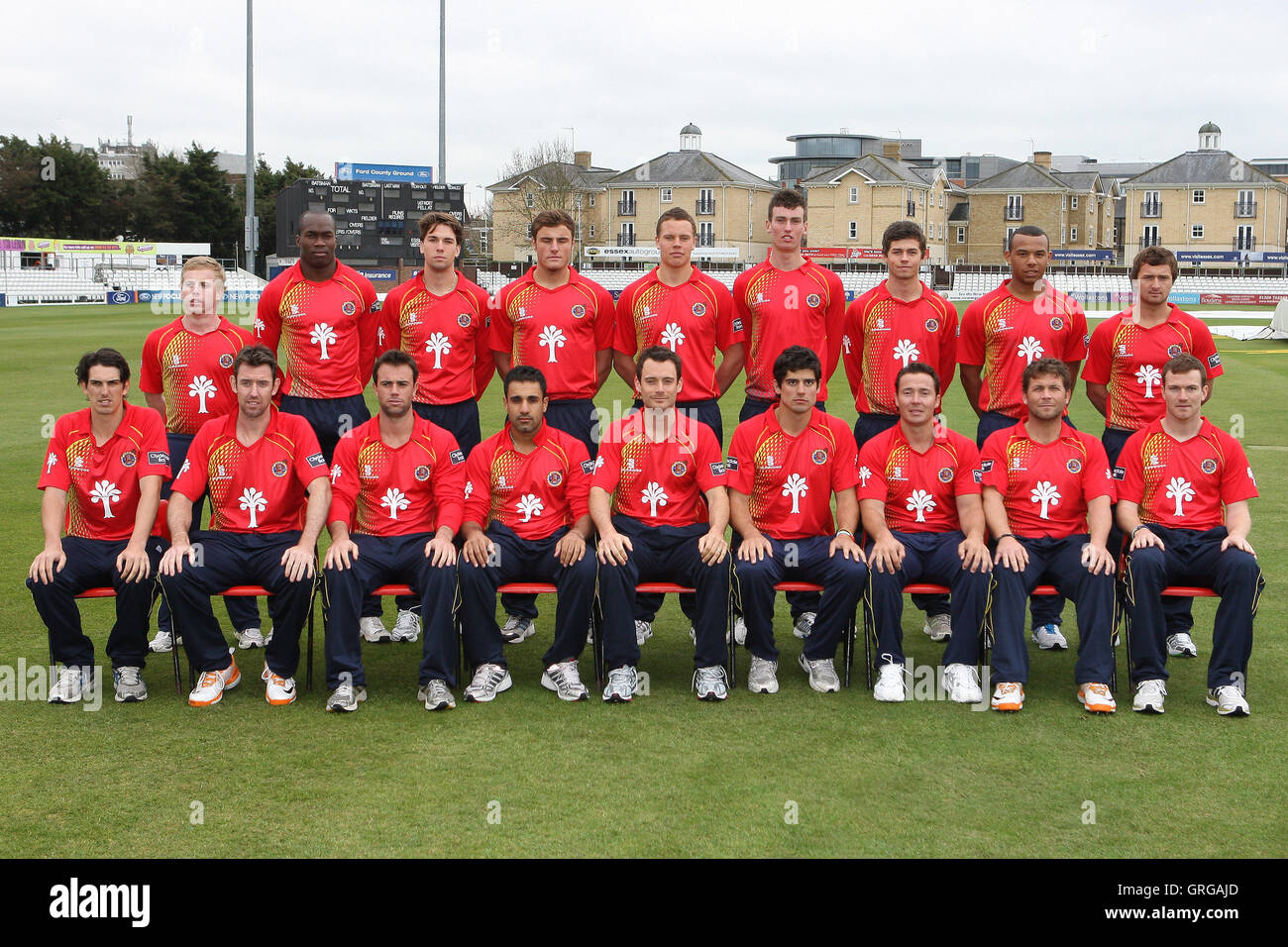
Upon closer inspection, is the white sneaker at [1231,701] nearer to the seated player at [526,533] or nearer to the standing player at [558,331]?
the seated player at [526,533]

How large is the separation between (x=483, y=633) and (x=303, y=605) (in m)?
0.86

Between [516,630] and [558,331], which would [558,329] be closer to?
[558,331]

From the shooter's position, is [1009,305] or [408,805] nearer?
[408,805]

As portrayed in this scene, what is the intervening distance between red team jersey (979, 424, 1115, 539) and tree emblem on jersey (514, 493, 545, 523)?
2266 mm

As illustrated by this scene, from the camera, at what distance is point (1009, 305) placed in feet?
22.5

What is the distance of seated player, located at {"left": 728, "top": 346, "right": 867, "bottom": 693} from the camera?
588 cm

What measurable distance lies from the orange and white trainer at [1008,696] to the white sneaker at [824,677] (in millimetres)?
750

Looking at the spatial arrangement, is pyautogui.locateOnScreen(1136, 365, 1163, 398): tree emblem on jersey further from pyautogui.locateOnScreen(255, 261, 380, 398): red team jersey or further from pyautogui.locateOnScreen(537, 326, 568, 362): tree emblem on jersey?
pyautogui.locateOnScreen(255, 261, 380, 398): red team jersey

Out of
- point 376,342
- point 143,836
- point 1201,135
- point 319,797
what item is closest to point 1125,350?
point 376,342

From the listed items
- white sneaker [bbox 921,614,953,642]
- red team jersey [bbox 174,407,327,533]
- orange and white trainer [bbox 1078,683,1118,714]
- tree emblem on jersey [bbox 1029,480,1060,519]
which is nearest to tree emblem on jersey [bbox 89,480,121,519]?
red team jersey [bbox 174,407,327,533]

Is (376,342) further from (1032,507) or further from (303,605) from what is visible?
(1032,507)

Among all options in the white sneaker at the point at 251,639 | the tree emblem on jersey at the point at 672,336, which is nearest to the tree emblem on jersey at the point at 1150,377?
the tree emblem on jersey at the point at 672,336

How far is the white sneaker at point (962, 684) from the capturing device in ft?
18.8

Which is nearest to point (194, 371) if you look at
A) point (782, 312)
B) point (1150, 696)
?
point (782, 312)
